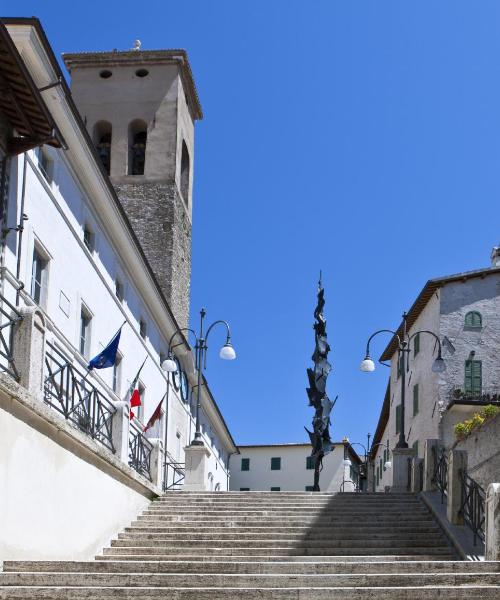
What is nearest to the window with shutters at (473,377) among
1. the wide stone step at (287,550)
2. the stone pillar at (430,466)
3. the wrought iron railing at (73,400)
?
the stone pillar at (430,466)

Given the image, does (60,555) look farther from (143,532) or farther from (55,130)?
(55,130)

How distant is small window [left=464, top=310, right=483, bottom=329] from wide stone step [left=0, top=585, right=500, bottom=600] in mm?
30269

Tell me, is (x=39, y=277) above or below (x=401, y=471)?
above

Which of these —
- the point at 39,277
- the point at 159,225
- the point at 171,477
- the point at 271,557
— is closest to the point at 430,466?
the point at 271,557

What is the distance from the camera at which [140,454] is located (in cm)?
2205

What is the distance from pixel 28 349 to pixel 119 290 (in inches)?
655

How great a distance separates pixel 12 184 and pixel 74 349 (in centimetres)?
571

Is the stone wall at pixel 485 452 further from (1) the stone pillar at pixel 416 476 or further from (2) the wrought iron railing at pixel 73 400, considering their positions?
(2) the wrought iron railing at pixel 73 400

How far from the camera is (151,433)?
35.0m

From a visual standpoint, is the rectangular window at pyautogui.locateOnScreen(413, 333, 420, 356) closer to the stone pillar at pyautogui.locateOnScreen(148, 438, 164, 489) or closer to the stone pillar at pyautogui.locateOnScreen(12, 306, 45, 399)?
the stone pillar at pyautogui.locateOnScreen(148, 438, 164, 489)

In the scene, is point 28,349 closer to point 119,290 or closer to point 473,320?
point 119,290

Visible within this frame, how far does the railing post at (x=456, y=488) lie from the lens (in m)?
17.6

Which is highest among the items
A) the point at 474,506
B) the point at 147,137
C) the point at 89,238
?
the point at 147,137

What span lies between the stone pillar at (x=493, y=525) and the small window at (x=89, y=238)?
1399 cm
